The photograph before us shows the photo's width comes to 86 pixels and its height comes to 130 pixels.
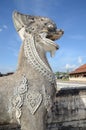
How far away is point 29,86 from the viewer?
3.44m

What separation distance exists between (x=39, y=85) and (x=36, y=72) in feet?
0.68

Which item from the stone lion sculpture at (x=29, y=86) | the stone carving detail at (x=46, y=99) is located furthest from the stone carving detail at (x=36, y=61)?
the stone carving detail at (x=46, y=99)

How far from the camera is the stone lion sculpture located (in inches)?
134

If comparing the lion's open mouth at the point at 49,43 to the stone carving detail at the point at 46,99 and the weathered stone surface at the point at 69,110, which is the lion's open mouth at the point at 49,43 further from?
the weathered stone surface at the point at 69,110

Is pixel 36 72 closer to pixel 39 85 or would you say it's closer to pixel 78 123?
pixel 39 85

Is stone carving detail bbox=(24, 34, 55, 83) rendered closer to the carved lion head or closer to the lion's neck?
the lion's neck

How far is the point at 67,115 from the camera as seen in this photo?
A: 17.2 feet

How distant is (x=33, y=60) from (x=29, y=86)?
40cm

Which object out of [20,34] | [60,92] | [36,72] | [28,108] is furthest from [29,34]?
[60,92]

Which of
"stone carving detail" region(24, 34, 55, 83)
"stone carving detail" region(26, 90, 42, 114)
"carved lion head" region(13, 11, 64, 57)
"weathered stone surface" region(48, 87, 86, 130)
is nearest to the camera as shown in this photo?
"stone carving detail" region(26, 90, 42, 114)

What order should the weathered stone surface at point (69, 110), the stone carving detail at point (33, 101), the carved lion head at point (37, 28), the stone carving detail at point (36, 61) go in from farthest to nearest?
the weathered stone surface at point (69, 110) < the carved lion head at point (37, 28) < the stone carving detail at point (36, 61) < the stone carving detail at point (33, 101)

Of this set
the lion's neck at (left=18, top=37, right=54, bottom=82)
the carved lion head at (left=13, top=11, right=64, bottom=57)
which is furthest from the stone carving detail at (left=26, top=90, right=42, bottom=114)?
the carved lion head at (left=13, top=11, right=64, bottom=57)

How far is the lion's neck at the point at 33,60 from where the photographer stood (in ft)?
11.6

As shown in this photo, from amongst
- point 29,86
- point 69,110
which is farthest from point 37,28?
point 69,110
